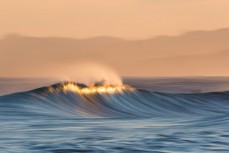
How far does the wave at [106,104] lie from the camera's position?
104 feet

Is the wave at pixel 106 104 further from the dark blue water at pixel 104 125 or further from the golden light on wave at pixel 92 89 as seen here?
the golden light on wave at pixel 92 89

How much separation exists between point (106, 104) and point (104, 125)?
13.1 meters

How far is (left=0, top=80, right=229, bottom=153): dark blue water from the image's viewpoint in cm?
1678

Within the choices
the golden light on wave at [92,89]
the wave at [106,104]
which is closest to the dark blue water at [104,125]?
the wave at [106,104]

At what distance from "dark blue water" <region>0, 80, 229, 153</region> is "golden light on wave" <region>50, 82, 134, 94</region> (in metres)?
0.56

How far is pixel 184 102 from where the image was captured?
135 feet

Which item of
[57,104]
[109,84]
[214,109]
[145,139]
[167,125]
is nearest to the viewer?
[145,139]

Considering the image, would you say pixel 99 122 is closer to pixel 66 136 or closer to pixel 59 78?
pixel 66 136

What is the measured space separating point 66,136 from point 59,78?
23.0 meters

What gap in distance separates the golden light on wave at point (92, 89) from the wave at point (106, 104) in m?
0.29

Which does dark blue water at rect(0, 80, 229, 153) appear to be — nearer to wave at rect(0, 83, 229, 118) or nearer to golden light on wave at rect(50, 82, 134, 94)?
wave at rect(0, 83, 229, 118)


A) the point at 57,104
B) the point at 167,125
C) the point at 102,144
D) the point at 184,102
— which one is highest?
the point at 184,102

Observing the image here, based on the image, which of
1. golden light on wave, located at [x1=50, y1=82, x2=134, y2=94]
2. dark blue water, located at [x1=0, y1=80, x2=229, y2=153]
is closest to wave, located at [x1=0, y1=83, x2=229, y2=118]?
dark blue water, located at [x1=0, y1=80, x2=229, y2=153]

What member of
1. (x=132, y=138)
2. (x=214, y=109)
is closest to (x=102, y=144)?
(x=132, y=138)
